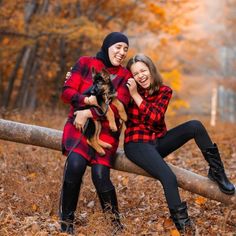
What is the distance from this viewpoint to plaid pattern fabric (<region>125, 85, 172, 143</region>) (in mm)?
5211

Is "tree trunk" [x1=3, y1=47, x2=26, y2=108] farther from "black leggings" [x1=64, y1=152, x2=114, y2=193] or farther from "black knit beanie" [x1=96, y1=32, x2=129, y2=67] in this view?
"black leggings" [x1=64, y1=152, x2=114, y2=193]

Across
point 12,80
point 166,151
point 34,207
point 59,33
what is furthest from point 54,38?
point 166,151

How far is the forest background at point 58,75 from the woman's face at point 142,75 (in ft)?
4.81

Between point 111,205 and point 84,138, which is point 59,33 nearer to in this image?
point 84,138

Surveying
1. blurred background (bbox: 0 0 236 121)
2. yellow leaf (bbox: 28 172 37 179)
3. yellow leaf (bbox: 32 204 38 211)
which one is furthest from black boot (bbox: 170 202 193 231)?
blurred background (bbox: 0 0 236 121)

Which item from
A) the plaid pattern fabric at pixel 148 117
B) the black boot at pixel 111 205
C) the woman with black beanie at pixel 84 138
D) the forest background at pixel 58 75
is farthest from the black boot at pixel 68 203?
the plaid pattern fabric at pixel 148 117

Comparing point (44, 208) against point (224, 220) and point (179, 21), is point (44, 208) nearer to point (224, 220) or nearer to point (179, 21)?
point (224, 220)

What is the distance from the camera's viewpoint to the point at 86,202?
21.0 feet

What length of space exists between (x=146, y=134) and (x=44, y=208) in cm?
161

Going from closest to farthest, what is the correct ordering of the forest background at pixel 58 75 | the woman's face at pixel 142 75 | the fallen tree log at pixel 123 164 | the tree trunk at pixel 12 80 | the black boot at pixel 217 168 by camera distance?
the black boot at pixel 217 168 → the fallen tree log at pixel 123 164 → the woman's face at pixel 142 75 → the forest background at pixel 58 75 → the tree trunk at pixel 12 80

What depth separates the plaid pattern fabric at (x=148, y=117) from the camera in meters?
5.21

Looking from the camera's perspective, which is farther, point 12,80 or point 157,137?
point 12,80

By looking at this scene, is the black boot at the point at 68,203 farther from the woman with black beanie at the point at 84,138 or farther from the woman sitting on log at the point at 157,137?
the woman sitting on log at the point at 157,137

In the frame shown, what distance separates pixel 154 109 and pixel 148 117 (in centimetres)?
10
